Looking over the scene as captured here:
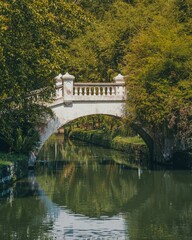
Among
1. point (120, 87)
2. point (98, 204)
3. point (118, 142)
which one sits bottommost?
point (98, 204)

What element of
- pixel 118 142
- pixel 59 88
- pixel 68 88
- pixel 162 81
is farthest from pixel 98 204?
pixel 118 142

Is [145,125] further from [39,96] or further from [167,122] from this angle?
[39,96]

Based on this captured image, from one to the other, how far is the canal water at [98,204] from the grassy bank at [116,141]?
6.71 m

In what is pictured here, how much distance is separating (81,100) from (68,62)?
1976 millimetres

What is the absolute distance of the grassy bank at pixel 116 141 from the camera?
42.1 m

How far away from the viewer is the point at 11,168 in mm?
26375

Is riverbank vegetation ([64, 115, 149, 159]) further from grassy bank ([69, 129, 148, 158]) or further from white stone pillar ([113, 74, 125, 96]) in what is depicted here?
white stone pillar ([113, 74, 125, 96])

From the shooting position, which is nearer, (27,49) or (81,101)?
(27,49)

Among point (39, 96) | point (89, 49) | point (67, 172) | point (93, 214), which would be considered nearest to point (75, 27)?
point (39, 96)

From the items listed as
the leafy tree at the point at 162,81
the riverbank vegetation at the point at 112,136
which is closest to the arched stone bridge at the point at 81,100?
the leafy tree at the point at 162,81

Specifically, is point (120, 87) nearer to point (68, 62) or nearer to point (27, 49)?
point (68, 62)

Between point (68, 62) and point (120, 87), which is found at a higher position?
point (68, 62)

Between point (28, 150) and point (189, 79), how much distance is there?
25.3ft

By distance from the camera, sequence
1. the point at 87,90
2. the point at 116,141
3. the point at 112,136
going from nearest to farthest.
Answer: the point at 87,90 < the point at 116,141 < the point at 112,136
